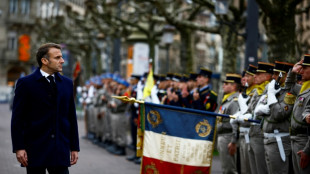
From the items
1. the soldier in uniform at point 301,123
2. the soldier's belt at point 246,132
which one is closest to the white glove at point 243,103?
the soldier's belt at point 246,132

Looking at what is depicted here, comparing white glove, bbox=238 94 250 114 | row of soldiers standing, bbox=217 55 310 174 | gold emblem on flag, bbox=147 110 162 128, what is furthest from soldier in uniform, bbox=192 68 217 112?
gold emblem on flag, bbox=147 110 162 128

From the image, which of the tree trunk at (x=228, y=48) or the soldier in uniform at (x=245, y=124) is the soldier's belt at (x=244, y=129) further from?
the tree trunk at (x=228, y=48)

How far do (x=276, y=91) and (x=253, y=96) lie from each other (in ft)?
3.12

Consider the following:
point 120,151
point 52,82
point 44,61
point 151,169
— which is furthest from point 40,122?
point 120,151

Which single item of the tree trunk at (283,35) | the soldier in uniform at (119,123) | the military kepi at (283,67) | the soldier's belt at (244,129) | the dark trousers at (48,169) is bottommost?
the soldier in uniform at (119,123)

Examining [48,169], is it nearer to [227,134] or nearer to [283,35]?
[227,134]

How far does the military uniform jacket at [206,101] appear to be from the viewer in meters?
10.7

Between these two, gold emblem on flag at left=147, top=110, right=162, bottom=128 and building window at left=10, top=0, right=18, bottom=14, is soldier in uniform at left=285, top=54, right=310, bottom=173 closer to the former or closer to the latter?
gold emblem on flag at left=147, top=110, right=162, bottom=128

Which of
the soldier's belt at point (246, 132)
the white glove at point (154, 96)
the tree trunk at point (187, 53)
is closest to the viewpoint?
the soldier's belt at point (246, 132)

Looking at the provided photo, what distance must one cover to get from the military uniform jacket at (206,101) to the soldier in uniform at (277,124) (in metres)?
2.99

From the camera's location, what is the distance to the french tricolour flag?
302 inches

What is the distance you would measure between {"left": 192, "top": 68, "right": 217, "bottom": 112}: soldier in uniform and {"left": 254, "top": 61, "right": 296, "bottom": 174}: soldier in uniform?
3.00 meters

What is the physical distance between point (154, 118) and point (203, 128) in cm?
68

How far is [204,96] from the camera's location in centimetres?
1078
